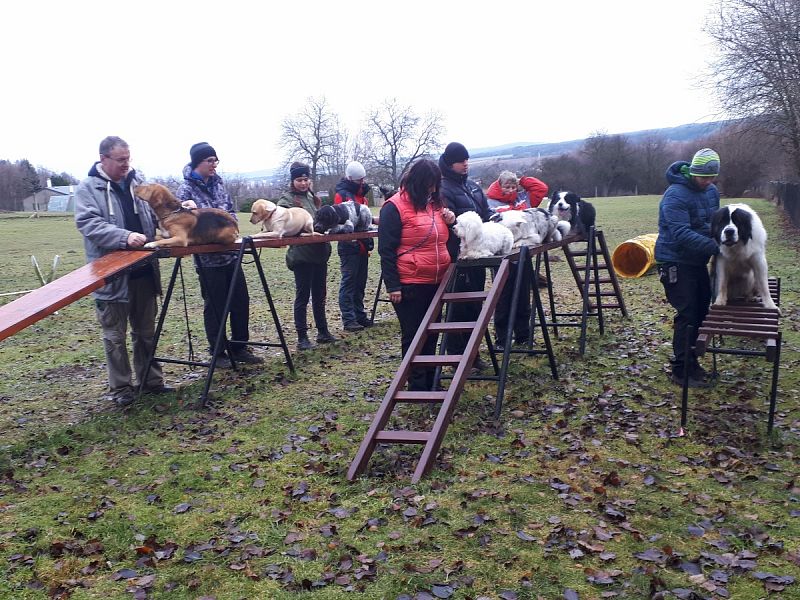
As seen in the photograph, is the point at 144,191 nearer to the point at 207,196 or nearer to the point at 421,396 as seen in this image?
the point at 207,196

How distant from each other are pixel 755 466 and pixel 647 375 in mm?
2266

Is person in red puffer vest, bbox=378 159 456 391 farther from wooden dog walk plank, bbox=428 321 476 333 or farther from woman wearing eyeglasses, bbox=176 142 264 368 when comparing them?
woman wearing eyeglasses, bbox=176 142 264 368

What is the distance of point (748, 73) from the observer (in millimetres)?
27234

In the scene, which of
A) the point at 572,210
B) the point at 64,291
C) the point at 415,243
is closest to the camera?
the point at 64,291

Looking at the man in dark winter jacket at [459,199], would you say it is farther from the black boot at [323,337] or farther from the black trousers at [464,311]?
the black boot at [323,337]

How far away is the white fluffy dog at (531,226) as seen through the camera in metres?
7.37

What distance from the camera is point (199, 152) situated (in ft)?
23.0

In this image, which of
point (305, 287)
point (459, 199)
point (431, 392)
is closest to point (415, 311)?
point (431, 392)

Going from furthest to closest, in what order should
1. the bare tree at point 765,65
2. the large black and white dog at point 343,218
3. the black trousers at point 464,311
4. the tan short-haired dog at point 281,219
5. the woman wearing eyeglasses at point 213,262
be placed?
the bare tree at point 765,65 → the large black and white dog at point 343,218 → the tan short-haired dog at point 281,219 → the woman wearing eyeglasses at point 213,262 → the black trousers at point 464,311

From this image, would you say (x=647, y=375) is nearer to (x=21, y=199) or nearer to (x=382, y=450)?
(x=382, y=450)

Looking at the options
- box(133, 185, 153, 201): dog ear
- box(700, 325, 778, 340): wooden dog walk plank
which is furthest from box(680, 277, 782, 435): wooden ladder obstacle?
box(133, 185, 153, 201): dog ear

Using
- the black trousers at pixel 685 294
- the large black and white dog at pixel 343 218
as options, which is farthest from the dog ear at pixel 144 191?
the black trousers at pixel 685 294

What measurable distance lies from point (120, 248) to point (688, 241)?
5172mm

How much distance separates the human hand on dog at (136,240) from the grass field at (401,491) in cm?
157
